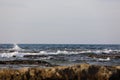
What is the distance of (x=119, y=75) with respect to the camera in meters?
12.8

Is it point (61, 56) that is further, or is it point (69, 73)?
point (61, 56)

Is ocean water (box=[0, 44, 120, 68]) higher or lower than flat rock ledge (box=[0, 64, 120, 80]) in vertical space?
lower

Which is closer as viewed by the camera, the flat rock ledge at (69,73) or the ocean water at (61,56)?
the flat rock ledge at (69,73)

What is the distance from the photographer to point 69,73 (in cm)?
1284

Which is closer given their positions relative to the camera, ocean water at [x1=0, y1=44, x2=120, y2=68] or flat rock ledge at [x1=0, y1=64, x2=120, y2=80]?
flat rock ledge at [x1=0, y1=64, x2=120, y2=80]

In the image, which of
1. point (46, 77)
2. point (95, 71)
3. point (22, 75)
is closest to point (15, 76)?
point (22, 75)

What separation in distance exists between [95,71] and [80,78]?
59 centimetres

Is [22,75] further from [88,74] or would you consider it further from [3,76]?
[88,74]

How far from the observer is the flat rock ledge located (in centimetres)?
1269

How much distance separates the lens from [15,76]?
43.3 ft

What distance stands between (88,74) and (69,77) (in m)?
0.68

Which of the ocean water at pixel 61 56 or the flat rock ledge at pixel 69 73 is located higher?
the flat rock ledge at pixel 69 73

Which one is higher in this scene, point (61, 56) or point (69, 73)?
point (69, 73)

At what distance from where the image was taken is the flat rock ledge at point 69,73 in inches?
500
